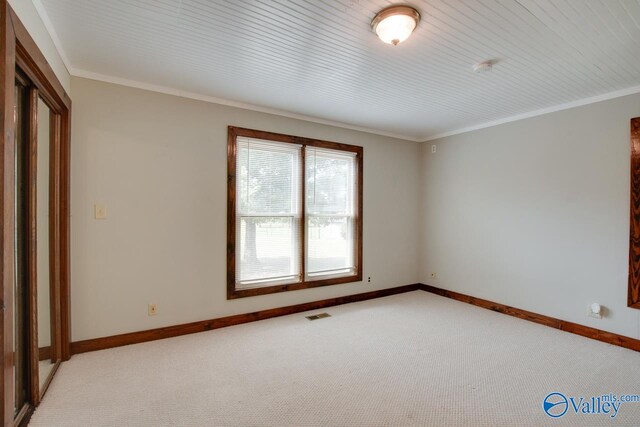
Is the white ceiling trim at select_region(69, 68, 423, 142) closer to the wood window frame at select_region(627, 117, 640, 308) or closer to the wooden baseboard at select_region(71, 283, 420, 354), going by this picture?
the wooden baseboard at select_region(71, 283, 420, 354)

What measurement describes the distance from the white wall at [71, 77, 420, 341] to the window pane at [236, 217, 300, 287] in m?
0.22

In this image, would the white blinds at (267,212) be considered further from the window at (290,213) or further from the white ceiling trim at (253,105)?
the white ceiling trim at (253,105)

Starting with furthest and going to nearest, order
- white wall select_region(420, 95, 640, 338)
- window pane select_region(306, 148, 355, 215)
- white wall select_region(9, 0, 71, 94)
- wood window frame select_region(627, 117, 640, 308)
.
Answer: window pane select_region(306, 148, 355, 215) < white wall select_region(420, 95, 640, 338) < wood window frame select_region(627, 117, 640, 308) < white wall select_region(9, 0, 71, 94)

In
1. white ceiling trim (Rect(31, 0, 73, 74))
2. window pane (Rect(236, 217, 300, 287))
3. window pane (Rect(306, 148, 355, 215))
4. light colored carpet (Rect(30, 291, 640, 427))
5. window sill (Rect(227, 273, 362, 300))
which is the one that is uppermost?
white ceiling trim (Rect(31, 0, 73, 74))

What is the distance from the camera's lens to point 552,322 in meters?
3.38

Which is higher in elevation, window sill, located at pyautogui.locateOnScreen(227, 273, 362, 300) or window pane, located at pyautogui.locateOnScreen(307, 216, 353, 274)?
window pane, located at pyautogui.locateOnScreen(307, 216, 353, 274)

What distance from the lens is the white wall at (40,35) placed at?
156 centimetres

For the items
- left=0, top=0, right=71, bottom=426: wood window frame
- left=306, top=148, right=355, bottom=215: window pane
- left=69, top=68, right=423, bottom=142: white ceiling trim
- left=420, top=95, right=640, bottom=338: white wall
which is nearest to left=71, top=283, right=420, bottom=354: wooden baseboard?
left=0, top=0, right=71, bottom=426: wood window frame

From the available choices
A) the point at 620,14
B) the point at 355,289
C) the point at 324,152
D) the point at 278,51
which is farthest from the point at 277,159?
the point at 620,14

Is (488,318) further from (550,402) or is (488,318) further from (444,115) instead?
(444,115)

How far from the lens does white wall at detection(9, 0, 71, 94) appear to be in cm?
156

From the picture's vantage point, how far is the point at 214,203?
3248mm

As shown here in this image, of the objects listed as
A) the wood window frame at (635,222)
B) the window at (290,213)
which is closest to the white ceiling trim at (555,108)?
the wood window frame at (635,222)

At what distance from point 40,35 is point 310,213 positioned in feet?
9.27
